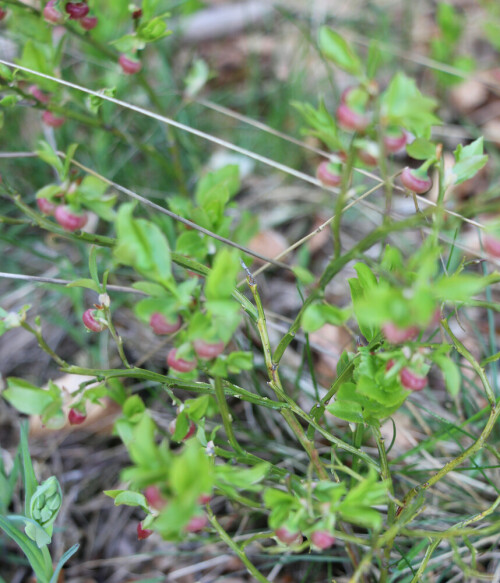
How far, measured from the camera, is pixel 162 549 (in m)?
1.45

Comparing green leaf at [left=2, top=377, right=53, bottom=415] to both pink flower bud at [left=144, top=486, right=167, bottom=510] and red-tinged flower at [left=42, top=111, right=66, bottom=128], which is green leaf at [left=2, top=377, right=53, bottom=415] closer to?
pink flower bud at [left=144, top=486, right=167, bottom=510]

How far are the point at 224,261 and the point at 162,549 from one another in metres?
0.95

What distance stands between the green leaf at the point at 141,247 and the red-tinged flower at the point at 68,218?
11.2 inches

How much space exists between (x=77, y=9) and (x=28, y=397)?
78cm

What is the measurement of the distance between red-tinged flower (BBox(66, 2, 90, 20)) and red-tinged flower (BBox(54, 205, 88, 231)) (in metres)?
0.44

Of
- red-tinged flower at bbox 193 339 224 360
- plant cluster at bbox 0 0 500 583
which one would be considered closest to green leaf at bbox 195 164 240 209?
plant cluster at bbox 0 0 500 583

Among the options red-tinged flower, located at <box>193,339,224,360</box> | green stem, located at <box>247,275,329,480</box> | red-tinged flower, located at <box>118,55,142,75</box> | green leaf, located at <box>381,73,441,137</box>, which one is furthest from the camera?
red-tinged flower, located at <box>118,55,142,75</box>

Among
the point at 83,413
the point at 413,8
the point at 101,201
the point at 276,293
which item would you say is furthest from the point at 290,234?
the point at 413,8

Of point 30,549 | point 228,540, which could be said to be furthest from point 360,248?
point 30,549

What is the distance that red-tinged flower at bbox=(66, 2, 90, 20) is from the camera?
3.99 ft

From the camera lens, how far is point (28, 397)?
0.92 m

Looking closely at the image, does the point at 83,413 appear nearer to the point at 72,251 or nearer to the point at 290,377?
the point at 290,377

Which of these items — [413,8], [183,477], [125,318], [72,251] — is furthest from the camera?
[413,8]

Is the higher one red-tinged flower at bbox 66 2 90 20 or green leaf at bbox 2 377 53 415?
red-tinged flower at bbox 66 2 90 20
